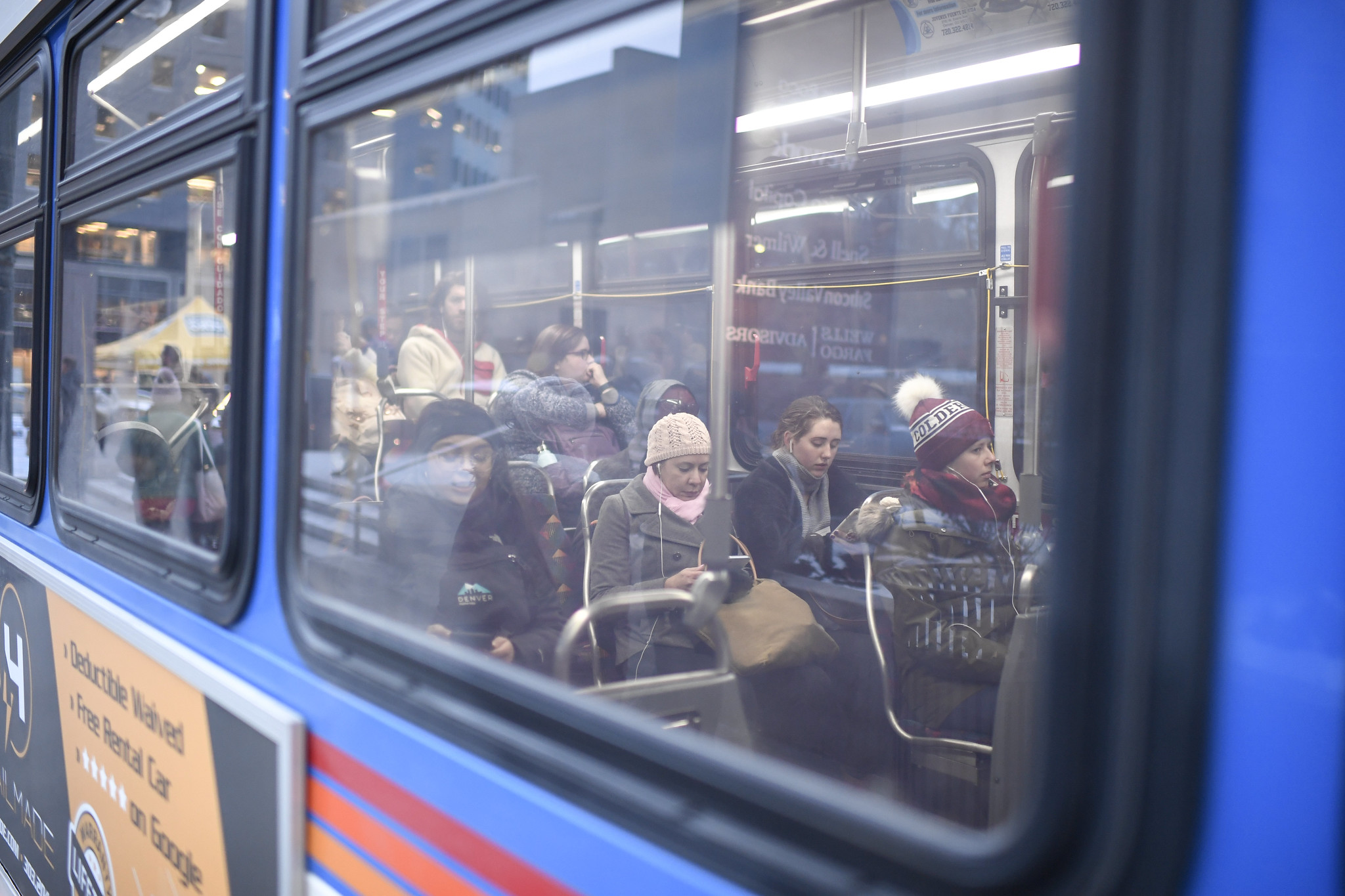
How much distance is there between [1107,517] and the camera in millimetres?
668

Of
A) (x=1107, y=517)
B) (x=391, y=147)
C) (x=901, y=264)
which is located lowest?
(x=1107, y=517)

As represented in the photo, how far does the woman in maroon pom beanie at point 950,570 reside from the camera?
7.88ft

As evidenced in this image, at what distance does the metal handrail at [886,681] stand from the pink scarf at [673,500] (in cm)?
54

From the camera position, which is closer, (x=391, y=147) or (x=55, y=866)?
(x=391, y=147)

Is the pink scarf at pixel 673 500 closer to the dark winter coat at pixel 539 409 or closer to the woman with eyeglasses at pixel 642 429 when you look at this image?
the woman with eyeglasses at pixel 642 429

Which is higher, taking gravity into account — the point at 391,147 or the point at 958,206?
the point at 958,206

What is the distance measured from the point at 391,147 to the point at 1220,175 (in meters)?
1.13

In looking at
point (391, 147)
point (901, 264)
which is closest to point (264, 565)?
point (391, 147)

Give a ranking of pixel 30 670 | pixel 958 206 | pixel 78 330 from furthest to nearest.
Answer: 1. pixel 958 206
2. pixel 30 670
3. pixel 78 330

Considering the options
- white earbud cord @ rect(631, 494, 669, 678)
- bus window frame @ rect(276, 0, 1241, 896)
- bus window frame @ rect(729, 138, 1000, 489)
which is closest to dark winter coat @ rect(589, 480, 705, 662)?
white earbud cord @ rect(631, 494, 669, 678)

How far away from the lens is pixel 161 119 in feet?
6.31

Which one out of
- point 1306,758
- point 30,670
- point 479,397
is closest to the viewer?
point 1306,758

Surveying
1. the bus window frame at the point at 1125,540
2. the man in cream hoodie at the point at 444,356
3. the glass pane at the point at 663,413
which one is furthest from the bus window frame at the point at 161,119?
the bus window frame at the point at 1125,540

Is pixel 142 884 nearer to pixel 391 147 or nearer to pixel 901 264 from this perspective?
pixel 391 147
